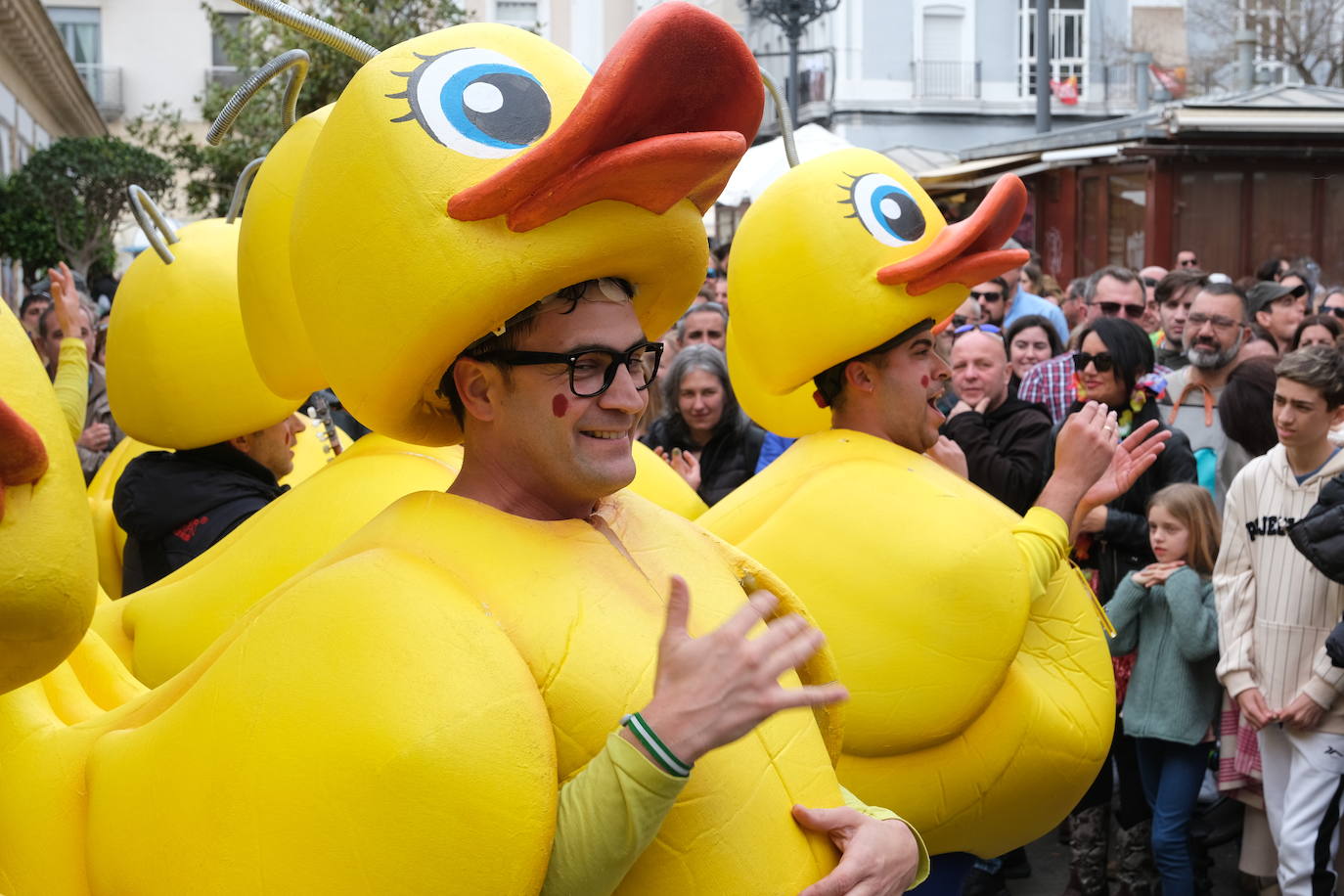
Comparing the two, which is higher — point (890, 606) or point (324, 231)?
point (324, 231)

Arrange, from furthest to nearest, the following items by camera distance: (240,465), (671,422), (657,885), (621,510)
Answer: (671,422) → (240,465) → (621,510) → (657,885)

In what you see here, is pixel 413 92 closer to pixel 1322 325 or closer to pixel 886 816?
pixel 886 816

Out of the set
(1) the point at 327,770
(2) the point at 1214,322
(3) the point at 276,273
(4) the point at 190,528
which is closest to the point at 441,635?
(1) the point at 327,770

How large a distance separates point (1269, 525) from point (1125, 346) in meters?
0.81

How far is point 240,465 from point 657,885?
2.32m

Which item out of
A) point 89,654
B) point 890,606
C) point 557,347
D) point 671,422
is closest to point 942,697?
point 890,606

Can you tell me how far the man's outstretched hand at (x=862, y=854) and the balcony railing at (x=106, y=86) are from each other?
128 ft

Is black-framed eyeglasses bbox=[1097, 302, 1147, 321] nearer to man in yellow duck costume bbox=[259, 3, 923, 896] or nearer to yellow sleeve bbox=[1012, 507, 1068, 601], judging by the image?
yellow sleeve bbox=[1012, 507, 1068, 601]

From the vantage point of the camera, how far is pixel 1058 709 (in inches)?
137

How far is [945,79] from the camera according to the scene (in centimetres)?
3098

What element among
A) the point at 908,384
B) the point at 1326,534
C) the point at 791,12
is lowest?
the point at 1326,534

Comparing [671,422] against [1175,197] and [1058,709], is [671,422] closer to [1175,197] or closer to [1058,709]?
[1058,709]

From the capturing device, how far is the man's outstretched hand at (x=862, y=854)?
2154 millimetres

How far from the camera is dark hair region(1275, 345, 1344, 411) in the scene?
4859 mm
